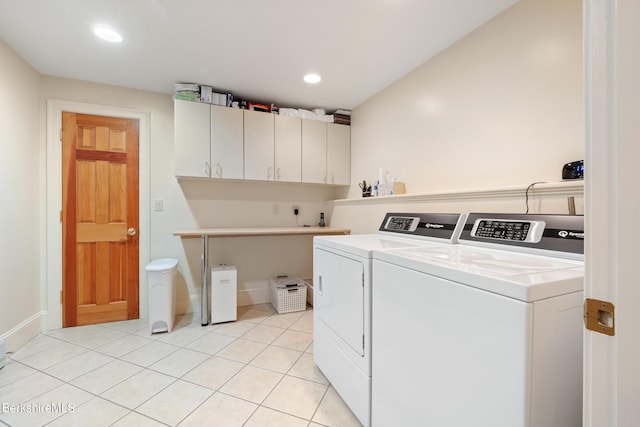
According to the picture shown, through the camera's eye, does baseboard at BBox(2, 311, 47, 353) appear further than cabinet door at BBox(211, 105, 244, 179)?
No

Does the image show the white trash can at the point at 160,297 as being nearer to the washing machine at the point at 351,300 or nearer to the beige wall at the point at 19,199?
the beige wall at the point at 19,199

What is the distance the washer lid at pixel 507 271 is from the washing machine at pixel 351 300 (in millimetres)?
239

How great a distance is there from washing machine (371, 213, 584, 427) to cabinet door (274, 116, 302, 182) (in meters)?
2.00

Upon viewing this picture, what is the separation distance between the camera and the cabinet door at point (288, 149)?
2980 mm

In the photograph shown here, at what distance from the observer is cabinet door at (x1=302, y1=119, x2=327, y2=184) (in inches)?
122

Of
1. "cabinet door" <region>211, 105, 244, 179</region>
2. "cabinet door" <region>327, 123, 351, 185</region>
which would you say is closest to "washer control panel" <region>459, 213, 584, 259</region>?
"cabinet door" <region>327, 123, 351, 185</region>

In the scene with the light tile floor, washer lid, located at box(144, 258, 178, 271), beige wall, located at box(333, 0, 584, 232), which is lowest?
the light tile floor

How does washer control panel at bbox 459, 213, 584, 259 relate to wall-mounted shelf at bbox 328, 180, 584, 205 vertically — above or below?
below

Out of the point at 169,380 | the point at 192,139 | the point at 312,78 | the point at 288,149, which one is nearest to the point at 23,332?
the point at 169,380

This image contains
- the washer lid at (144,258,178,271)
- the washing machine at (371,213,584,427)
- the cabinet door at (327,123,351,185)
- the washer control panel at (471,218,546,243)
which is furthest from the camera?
the cabinet door at (327,123,351,185)

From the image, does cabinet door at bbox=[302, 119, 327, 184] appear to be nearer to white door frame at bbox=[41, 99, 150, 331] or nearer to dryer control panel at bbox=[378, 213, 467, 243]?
dryer control panel at bbox=[378, 213, 467, 243]

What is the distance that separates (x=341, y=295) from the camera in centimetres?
149

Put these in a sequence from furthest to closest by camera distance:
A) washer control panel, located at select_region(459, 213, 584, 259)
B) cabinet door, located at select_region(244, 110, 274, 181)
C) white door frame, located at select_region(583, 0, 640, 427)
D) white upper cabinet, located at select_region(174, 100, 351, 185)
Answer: cabinet door, located at select_region(244, 110, 274, 181) → white upper cabinet, located at select_region(174, 100, 351, 185) → washer control panel, located at select_region(459, 213, 584, 259) → white door frame, located at select_region(583, 0, 640, 427)

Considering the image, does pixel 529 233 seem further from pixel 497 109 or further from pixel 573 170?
pixel 497 109
